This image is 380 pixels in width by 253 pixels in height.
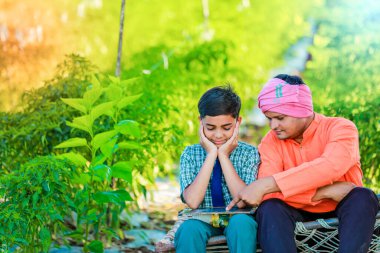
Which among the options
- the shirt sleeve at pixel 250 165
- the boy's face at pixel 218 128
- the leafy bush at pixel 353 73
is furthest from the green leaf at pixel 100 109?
the leafy bush at pixel 353 73

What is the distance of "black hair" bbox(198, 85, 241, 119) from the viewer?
11.5 ft

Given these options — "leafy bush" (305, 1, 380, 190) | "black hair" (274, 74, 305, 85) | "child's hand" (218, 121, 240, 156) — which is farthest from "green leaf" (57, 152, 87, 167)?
"leafy bush" (305, 1, 380, 190)

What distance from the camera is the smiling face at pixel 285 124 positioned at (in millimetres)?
3479

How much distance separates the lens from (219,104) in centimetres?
351

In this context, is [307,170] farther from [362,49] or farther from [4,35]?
[4,35]

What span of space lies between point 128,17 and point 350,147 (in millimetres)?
4935

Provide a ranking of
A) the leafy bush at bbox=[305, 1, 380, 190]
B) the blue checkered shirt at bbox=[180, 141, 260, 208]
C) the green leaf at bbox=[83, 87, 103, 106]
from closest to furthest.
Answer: the blue checkered shirt at bbox=[180, 141, 260, 208] → the green leaf at bbox=[83, 87, 103, 106] → the leafy bush at bbox=[305, 1, 380, 190]

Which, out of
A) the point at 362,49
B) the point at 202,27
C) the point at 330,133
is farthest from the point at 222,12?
the point at 330,133

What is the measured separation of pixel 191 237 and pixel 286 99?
77 centimetres

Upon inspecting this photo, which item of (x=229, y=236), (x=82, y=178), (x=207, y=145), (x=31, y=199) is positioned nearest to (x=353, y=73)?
(x=207, y=145)

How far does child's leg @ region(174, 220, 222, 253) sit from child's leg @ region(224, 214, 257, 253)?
10 centimetres

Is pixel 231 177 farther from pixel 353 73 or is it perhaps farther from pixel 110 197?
pixel 353 73

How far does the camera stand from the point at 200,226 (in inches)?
128

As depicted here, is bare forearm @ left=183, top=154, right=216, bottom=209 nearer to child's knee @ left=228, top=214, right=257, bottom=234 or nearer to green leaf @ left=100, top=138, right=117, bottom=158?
child's knee @ left=228, top=214, right=257, bottom=234
